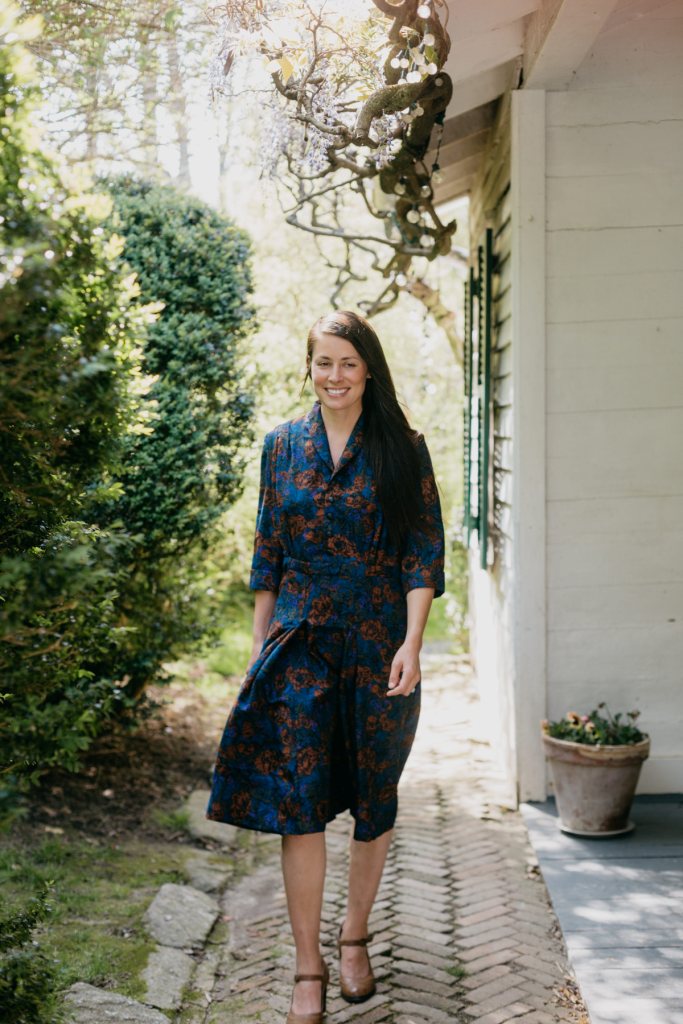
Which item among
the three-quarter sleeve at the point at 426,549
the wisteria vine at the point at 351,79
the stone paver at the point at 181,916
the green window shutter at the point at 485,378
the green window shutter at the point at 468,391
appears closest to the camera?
the three-quarter sleeve at the point at 426,549

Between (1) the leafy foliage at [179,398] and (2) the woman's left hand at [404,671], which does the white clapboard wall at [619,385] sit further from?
(2) the woman's left hand at [404,671]

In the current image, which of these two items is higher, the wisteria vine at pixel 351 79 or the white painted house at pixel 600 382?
the wisteria vine at pixel 351 79

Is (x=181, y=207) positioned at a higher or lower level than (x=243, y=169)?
lower

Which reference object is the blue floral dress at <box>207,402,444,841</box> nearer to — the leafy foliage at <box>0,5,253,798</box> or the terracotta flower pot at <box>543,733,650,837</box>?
the leafy foliage at <box>0,5,253,798</box>

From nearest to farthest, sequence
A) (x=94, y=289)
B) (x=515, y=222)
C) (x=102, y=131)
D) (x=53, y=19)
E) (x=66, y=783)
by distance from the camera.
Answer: (x=94, y=289)
(x=53, y=19)
(x=515, y=222)
(x=66, y=783)
(x=102, y=131)

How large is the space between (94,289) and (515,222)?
273cm

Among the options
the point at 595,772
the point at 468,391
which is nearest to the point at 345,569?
the point at 595,772

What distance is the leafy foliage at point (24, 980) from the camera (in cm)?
228

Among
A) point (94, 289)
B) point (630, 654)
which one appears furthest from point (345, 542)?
point (630, 654)

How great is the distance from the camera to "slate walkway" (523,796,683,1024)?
2928mm

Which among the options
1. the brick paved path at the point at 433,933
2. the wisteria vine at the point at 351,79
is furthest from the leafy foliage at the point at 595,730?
the wisteria vine at the point at 351,79

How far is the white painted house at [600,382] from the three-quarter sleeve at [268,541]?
167 centimetres

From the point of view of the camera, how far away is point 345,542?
3.04 m

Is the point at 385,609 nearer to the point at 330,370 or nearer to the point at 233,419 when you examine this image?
the point at 330,370
